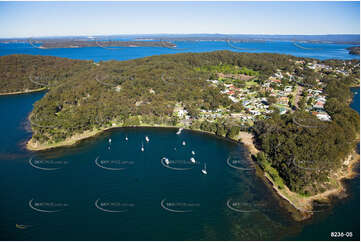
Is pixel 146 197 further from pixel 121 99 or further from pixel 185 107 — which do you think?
pixel 121 99

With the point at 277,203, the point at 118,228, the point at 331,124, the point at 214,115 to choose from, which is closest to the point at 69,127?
the point at 118,228

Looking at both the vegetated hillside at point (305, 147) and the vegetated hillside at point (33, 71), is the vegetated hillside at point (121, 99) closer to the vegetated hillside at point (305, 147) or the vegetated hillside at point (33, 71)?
the vegetated hillside at point (305, 147)

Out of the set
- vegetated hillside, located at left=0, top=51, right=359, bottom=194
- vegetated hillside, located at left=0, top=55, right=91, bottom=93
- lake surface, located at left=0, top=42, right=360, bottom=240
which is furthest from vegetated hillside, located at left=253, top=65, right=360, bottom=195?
vegetated hillside, located at left=0, top=55, right=91, bottom=93

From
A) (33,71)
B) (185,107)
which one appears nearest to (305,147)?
(185,107)

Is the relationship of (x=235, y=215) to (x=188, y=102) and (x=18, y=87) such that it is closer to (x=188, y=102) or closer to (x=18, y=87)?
(x=188, y=102)

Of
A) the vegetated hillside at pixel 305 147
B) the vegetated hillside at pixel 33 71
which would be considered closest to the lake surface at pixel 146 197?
the vegetated hillside at pixel 305 147
